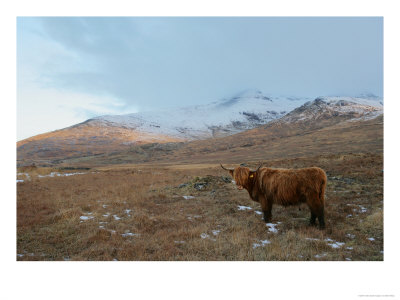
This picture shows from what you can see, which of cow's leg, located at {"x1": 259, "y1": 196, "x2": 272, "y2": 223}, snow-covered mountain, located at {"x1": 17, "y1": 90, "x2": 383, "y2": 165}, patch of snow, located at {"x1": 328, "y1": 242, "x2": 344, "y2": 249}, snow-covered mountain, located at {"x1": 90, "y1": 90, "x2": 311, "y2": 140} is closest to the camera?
patch of snow, located at {"x1": 328, "y1": 242, "x2": 344, "y2": 249}

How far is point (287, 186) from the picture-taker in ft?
16.1

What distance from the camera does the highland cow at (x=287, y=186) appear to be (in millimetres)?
4707

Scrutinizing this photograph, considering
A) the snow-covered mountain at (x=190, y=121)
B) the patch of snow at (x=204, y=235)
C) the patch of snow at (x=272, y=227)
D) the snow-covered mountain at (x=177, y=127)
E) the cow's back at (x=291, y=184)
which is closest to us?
the patch of snow at (x=204, y=235)

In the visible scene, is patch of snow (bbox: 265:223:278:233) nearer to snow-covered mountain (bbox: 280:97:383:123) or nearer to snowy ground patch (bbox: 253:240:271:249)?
Result: snowy ground patch (bbox: 253:240:271:249)

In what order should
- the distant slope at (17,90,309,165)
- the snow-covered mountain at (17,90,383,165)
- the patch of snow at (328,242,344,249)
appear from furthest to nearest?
1. the distant slope at (17,90,309,165)
2. the snow-covered mountain at (17,90,383,165)
3. the patch of snow at (328,242,344,249)

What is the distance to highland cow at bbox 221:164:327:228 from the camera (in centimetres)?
471

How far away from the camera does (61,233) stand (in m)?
4.75

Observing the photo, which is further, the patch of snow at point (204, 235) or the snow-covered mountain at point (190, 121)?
the snow-covered mountain at point (190, 121)

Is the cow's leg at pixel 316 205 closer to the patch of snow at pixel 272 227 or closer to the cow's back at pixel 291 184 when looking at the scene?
the cow's back at pixel 291 184

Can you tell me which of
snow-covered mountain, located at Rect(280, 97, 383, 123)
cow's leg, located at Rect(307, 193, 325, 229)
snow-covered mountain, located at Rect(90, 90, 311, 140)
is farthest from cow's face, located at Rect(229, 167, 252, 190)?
snow-covered mountain, located at Rect(90, 90, 311, 140)

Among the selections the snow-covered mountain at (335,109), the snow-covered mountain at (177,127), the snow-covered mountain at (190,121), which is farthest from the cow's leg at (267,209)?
the snow-covered mountain at (190,121)

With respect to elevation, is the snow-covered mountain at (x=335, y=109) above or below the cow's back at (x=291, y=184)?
above
